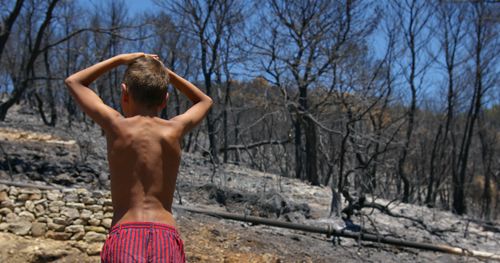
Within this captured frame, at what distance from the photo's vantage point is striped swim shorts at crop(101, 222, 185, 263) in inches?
78.4

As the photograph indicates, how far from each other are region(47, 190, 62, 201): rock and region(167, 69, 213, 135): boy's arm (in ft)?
14.1

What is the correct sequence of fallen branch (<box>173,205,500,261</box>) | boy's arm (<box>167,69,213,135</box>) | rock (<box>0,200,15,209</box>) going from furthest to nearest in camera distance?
fallen branch (<box>173,205,500,261</box>)
rock (<box>0,200,15,209</box>)
boy's arm (<box>167,69,213,135</box>)

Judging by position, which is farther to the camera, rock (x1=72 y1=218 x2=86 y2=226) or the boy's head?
rock (x1=72 y1=218 x2=86 y2=226)

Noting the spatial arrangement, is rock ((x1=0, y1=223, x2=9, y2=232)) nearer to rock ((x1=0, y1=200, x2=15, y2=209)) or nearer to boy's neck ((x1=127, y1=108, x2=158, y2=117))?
rock ((x1=0, y1=200, x2=15, y2=209))

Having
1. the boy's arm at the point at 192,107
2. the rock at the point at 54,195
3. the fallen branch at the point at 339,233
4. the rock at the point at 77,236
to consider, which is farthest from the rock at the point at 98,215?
the boy's arm at the point at 192,107

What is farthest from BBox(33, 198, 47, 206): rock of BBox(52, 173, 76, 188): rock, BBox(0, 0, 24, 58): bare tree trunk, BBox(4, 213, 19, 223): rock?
BBox(0, 0, 24, 58): bare tree trunk

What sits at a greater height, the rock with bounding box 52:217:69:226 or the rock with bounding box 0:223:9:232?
the rock with bounding box 52:217:69:226

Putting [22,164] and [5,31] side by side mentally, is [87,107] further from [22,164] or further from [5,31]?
[5,31]

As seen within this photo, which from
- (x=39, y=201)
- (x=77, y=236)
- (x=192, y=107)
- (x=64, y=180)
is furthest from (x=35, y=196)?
(x=192, y=107)

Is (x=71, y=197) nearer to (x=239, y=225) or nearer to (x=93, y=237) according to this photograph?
(x=93, y=237)

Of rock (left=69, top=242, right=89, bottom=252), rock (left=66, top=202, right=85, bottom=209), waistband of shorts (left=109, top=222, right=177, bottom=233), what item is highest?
waistband of shorts (left=109, top=222, right=177, bottom=233)

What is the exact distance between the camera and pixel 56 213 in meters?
6.23

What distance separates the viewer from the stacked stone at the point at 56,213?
610 cm

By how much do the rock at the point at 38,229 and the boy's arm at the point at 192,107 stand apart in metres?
4.10
